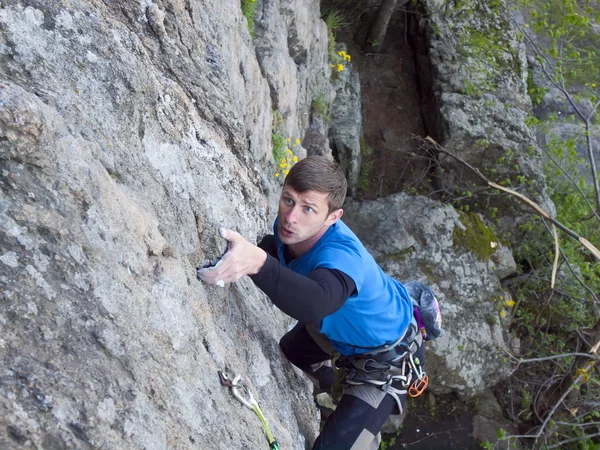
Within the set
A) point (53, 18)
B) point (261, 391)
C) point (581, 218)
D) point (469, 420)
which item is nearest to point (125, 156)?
point (53, 18)

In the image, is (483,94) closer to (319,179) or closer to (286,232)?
(319,179)

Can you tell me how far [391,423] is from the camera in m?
7.46

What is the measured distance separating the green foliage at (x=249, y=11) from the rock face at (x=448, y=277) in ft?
12.1

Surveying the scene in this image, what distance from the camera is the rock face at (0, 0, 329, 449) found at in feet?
5.21

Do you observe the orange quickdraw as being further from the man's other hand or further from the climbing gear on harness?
the man's other hand

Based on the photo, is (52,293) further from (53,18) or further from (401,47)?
(401,47)

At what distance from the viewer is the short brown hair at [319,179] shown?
104 inches

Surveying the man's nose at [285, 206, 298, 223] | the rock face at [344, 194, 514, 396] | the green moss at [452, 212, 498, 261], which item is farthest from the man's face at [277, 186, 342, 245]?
the green moss at [452, 212, 498, 261]

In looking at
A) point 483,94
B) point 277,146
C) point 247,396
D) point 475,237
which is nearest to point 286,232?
point 247,396

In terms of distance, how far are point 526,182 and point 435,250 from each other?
2165mm

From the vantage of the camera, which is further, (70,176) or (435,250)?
(435,250)

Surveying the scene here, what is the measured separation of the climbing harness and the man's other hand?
1.42 meters

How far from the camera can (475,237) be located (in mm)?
8344

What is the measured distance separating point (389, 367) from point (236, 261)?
5.27ft
